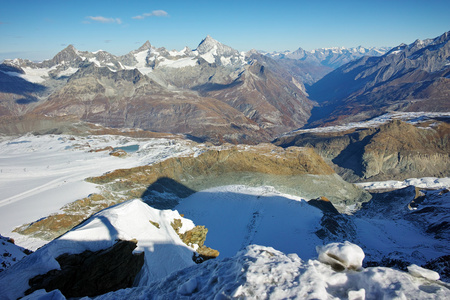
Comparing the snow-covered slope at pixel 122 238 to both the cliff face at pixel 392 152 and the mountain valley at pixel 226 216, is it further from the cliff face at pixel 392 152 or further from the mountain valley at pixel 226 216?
the cliff face at pixel 392 152

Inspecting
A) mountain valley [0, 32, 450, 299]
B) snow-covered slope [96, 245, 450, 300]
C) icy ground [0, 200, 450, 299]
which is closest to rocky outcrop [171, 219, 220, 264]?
mountain valley [0, 32, 450, 299]

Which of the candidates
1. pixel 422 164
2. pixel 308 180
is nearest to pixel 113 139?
pixel 308 180

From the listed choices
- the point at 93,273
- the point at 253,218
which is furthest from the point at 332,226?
the point at 93,273

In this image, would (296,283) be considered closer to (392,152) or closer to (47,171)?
(47,171)

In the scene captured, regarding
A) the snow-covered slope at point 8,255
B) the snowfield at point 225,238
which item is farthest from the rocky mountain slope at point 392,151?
the snow-covered slope at point 8,255

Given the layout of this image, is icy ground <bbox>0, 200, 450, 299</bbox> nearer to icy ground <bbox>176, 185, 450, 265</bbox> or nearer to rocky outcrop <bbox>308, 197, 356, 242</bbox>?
icy ground <bbox>176, 185, 450, 265</bbox>
